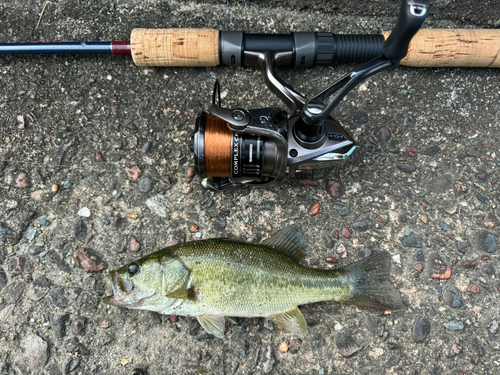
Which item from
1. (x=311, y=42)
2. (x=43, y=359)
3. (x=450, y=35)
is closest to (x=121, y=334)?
(x=43, y=359)

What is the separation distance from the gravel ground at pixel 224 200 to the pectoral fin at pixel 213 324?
0.75ft

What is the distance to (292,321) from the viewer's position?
2795 millimetres

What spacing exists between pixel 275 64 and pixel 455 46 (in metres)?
1.58

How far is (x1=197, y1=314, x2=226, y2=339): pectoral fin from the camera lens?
107 inches

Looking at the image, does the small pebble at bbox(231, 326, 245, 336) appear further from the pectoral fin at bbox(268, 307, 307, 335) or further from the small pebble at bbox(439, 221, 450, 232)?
the small pebble at bbox(439, 221, 450, 232)

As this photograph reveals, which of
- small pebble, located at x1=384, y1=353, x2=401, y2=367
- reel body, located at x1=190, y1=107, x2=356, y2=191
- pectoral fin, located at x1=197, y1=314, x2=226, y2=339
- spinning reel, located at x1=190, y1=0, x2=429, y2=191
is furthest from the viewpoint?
small pebble, located at x1=384, y1=353, x2=401, y2=367

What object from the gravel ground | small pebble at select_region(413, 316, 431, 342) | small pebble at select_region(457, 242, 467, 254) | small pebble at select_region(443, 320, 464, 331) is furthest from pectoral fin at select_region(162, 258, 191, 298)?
small pebble at select_region(457, 242, 467, 254)

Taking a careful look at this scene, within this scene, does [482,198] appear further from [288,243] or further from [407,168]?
[288,243]

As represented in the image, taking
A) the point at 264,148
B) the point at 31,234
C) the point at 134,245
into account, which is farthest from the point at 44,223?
the point at 264,148

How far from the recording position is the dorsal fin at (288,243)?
2.91 meters

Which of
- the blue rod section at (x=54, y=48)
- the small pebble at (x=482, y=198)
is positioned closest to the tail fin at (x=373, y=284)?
the small pebble at (x=482, y=198)

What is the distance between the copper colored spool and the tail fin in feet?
4.17

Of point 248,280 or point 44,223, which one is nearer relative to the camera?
point 248,280

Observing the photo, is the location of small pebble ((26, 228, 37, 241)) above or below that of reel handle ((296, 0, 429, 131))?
below
